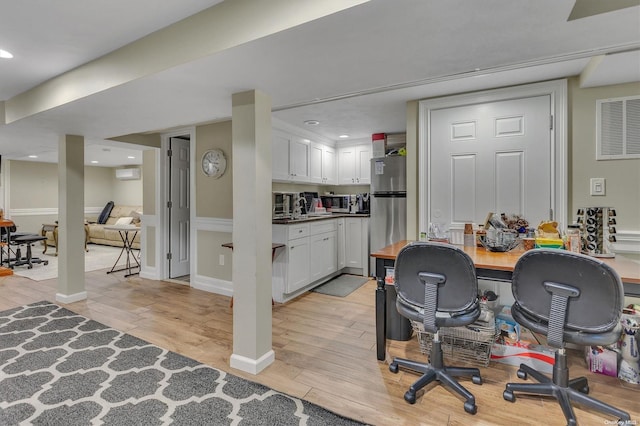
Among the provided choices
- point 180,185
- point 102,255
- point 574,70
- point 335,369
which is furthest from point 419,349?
point 102,255

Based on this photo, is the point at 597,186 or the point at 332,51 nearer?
the point at 332,51

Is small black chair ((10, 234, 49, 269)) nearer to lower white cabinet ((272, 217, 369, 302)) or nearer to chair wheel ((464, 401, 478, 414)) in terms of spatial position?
lower white cabinet ((272, 217, 369, 302))

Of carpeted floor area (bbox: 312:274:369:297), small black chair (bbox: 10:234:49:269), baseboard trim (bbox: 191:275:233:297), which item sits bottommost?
Answer: carpeted floor area (bbox: 312:274:369:297)

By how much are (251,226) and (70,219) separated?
2831 millimetres

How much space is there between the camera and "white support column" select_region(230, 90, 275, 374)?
215cm

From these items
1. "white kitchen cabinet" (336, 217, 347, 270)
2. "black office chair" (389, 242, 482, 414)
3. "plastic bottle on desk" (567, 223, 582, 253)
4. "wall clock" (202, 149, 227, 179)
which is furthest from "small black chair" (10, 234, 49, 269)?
"plastic bottle on desk" (567, 223, 582, 253)

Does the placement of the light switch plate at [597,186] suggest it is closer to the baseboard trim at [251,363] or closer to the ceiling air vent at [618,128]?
the ceiling air vent at [618,128]

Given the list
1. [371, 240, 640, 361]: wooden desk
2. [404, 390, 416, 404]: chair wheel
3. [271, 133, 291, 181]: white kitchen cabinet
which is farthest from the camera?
[271, 133, 291, 181]: white kitchen cabinet

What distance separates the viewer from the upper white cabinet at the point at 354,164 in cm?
511

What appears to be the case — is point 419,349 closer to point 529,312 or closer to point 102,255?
point 529,312

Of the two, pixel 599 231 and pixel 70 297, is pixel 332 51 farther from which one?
pixel 70 297

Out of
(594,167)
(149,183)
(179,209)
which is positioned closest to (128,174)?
(149,183)

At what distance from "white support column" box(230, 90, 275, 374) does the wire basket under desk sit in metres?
1.13

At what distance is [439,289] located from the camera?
1807 mm
